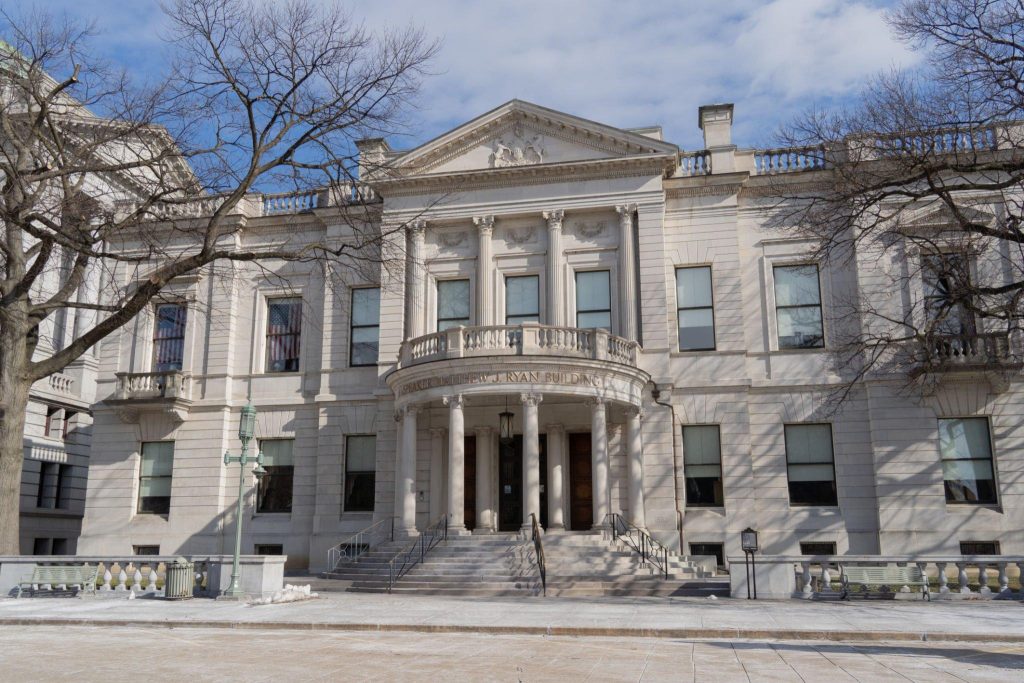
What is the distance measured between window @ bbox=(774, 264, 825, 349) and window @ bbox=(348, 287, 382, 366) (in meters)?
13.1

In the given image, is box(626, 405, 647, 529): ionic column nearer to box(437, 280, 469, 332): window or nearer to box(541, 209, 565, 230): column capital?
box(541, 209, 565, 230): column capital

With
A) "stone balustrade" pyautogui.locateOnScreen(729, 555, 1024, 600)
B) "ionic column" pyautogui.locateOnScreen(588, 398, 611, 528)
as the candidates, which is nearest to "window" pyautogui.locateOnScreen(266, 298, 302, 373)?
"ionic column" pyautogui.locateOnScreen(588, 398, 611, 528)

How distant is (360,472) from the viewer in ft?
Result: 92.3

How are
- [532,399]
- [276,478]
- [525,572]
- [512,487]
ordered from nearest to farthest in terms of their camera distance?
[525,572]
[532,399]
[512,487]
[276,478]

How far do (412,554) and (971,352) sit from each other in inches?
651

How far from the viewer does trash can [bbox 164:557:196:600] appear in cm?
1733

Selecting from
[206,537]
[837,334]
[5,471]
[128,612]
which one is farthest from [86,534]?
[837,334]

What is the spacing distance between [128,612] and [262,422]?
47.9 feet

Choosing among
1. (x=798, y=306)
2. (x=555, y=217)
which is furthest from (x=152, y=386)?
Answer: (x=798, y=306)

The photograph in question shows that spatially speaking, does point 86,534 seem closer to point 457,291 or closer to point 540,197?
point 457,291

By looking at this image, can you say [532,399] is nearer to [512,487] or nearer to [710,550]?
[512,487]

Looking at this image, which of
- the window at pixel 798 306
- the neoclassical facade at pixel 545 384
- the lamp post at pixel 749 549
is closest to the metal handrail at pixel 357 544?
the neoclassical facade at pixel 545 384

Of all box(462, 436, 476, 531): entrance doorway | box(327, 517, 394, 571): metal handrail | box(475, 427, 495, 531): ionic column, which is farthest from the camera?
box(462, 436, 476, 531): entrance doorway

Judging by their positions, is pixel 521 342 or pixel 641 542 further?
pixel 521 342
